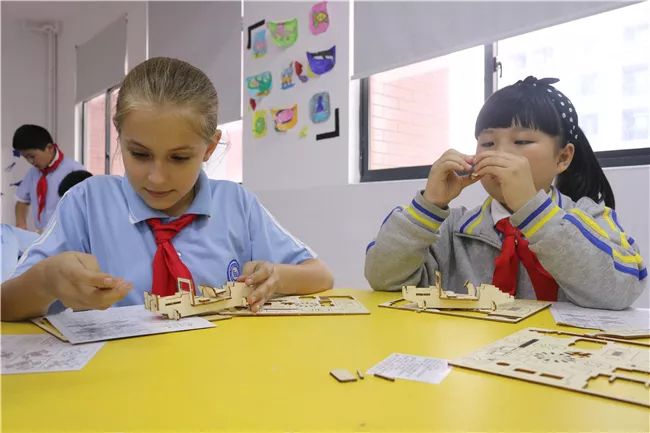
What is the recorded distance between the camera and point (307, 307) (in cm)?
→ 86

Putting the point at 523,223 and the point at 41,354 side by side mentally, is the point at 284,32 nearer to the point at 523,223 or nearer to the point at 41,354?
the point at 523,223

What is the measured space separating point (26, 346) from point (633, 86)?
6.34ft

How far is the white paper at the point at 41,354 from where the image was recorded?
1.71 feet

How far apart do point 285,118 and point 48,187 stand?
2137mm

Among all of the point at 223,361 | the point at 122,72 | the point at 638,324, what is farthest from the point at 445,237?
the point at 122,72

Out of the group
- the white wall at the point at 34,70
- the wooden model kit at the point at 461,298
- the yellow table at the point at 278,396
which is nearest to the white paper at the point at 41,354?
the yellow table at the point at 278,396

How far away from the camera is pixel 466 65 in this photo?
232 cm

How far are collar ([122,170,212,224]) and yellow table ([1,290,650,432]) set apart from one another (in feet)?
1.36

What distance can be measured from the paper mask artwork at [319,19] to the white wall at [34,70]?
118 inches

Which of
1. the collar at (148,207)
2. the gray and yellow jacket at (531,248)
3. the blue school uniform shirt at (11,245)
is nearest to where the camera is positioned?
the gray and yellow jacket at (531,248)

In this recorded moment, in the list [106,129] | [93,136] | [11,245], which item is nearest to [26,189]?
[106,129]

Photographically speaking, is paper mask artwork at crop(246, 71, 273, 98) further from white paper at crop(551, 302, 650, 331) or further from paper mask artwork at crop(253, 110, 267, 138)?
white paper at crop(551, 302, 650, 331)

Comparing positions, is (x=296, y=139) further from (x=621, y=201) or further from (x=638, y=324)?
(x=638, y=324)

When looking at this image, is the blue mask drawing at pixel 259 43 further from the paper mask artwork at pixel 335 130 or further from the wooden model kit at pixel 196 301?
the wooden model kit at pixel 196 301
